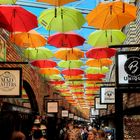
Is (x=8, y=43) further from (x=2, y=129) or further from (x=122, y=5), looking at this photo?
(x=2, y=129)

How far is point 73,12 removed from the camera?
10133mm

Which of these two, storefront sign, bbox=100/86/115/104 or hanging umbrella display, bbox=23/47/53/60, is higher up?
hanging umbrella display, bbox=23/47/53/60

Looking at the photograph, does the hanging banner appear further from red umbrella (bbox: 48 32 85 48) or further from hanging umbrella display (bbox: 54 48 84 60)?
hanging umbrella display (bbox: 54 48 84 60)

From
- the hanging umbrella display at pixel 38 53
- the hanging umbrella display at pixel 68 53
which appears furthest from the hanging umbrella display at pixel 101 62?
the hanging umbrella display at pixel 38 53

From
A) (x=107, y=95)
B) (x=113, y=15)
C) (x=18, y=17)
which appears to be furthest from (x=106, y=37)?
(x=18, y=17)

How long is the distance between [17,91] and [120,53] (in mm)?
3691

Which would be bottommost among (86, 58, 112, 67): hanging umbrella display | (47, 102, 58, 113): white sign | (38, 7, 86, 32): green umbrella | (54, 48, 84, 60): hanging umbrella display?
(47, 102, 58, 113): white sign

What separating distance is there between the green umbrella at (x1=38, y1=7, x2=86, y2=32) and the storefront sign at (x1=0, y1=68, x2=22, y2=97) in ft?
7.45

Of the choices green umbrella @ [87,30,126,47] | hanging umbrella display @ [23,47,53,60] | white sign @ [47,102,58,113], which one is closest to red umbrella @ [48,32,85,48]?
green umbrella @ [87,30,126,47]

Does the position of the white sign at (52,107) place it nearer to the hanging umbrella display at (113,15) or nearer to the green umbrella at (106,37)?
the green umbrella at (106,37)

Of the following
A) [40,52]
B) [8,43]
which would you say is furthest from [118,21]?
[40,52]

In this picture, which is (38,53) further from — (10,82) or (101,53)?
(10,82)

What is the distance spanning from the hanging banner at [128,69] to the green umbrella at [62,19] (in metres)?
4.92

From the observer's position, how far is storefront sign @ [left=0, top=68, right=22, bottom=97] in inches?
332
